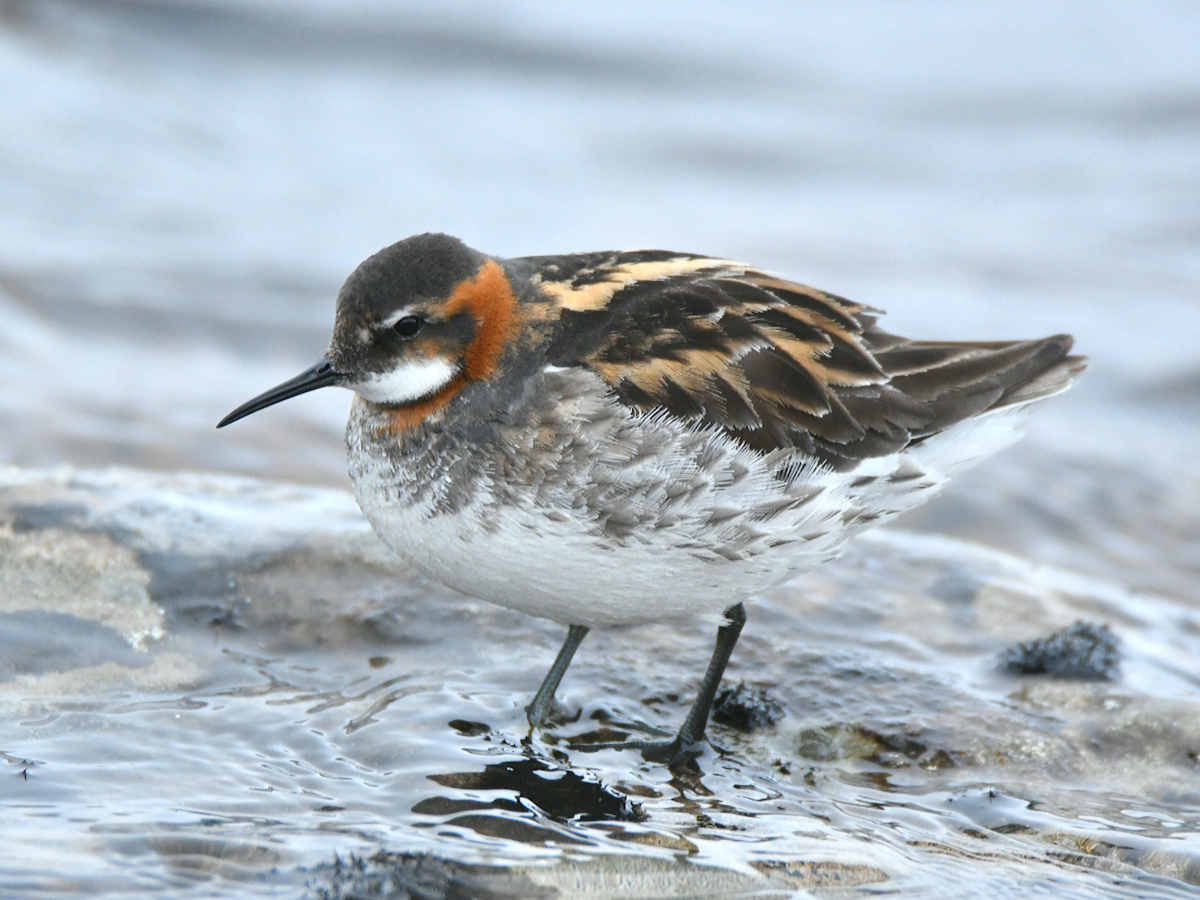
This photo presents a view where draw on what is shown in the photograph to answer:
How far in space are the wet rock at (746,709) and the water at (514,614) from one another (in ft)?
0.20

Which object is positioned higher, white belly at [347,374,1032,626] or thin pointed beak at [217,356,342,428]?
thin pointed beak at [217,356,342,428]

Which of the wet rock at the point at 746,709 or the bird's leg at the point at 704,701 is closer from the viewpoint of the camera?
the bird's leg at the point at 704,701

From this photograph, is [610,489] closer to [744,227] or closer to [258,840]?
[258,840]

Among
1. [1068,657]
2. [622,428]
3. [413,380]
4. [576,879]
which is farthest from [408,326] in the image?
[1068,657]

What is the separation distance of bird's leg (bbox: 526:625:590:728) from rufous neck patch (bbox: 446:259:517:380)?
1131 millimetres

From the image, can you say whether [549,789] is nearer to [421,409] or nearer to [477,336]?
[421,409]

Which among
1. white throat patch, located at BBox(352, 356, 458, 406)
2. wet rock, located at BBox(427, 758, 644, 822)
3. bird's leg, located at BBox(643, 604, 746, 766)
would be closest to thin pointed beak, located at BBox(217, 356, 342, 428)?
white throat patch, located at BBox(352, 356, 458, 406)

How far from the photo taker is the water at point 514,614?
4.57m

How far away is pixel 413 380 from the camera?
556 cm

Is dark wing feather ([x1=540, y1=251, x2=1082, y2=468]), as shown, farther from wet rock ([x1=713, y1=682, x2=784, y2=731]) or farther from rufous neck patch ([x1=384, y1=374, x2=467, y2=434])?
wet rock ([x1=713, y1=682, x2=784, y2=731])

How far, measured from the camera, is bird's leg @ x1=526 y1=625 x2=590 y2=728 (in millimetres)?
5352

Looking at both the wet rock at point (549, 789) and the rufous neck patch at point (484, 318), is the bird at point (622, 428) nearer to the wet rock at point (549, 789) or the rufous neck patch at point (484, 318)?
the rufous neck patch at point (484, 318)

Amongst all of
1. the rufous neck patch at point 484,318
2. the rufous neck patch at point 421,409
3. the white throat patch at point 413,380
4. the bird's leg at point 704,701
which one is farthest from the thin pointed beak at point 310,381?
the bird's leg at point 704,701

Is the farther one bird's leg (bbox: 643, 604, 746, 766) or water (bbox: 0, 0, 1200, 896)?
bird's leg (bbox: 643, 604, 746, 766)
